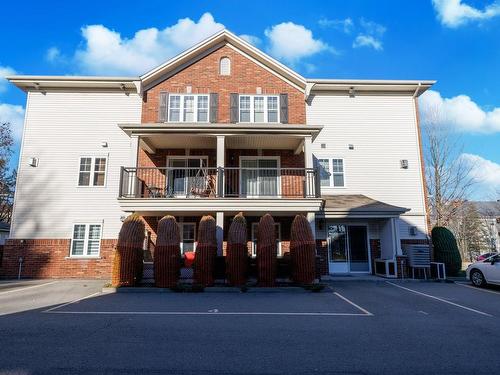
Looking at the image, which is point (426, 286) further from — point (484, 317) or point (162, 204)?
point (162, 204)

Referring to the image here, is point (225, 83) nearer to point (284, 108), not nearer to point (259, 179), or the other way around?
point (284, 108)

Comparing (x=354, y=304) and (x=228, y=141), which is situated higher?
(x=228, y=141)

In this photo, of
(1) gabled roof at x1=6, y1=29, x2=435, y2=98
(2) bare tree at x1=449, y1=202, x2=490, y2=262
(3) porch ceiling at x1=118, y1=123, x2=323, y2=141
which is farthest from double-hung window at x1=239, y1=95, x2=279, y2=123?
(2) bare tree at x1=449, y1=202, x2=490, y2=262

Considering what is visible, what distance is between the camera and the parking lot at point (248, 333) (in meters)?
4.32

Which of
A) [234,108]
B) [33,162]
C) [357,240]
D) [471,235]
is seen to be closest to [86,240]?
[33,162]

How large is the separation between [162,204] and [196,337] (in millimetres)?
6922

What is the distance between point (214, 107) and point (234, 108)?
0.96 meters

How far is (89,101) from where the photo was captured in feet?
49.0

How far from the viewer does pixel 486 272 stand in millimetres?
11305

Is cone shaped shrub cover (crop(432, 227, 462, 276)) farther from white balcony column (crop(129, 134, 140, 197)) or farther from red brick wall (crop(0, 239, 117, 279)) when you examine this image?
red brick wall (crop(0, 239, 117, 279))

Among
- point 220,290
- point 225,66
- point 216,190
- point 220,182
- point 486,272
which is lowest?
point 220,290

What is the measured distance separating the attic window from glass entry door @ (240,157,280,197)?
4.54 m

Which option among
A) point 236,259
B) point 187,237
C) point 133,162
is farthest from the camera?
point 187,237

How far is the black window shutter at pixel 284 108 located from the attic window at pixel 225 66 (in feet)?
9.92
